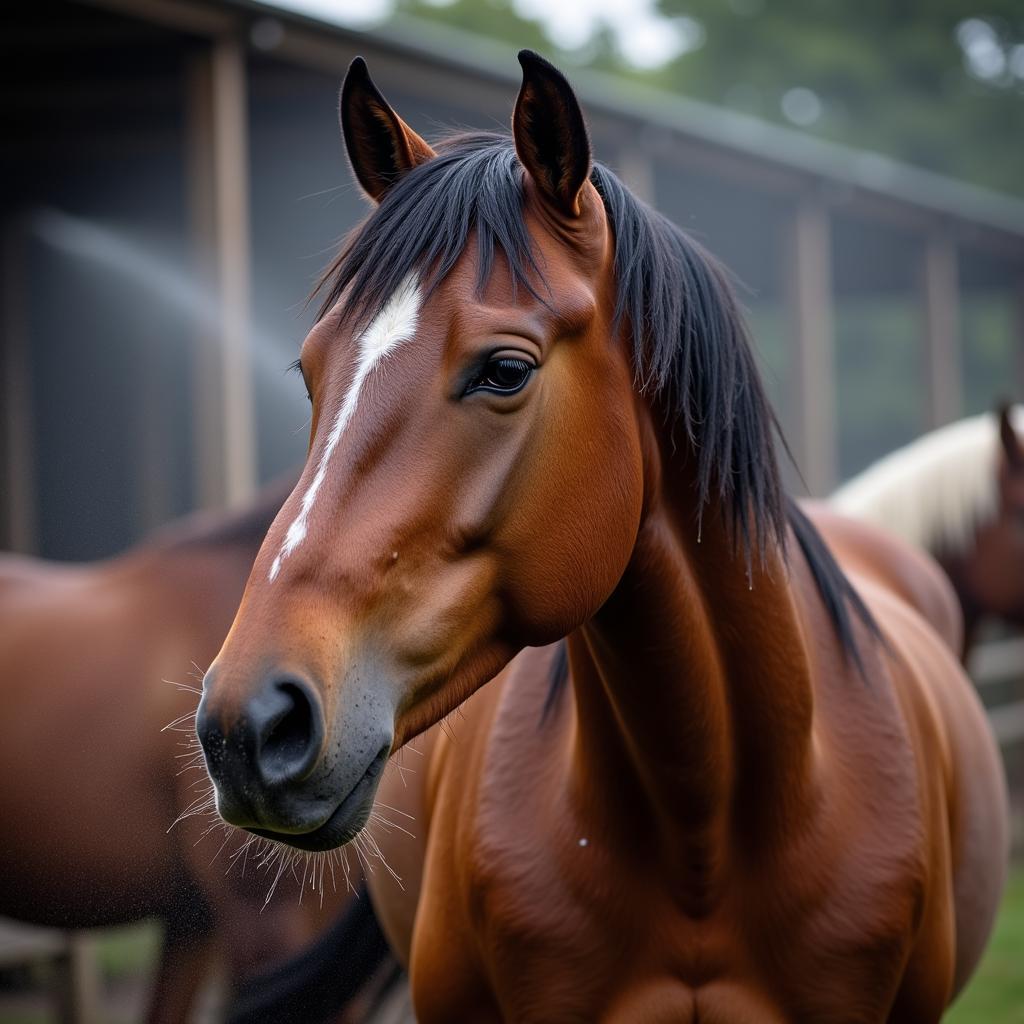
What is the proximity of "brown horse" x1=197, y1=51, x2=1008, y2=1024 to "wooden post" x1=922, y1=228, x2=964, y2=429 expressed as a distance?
6.35 metres

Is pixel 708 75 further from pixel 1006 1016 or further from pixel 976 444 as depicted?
pixel 1006 1016

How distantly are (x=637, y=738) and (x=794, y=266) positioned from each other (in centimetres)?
565

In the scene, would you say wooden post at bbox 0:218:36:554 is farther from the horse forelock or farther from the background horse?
the horse forelock

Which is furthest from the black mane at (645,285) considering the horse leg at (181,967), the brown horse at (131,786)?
the horse leg at (181,967)

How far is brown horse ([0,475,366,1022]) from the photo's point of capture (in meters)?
2.51

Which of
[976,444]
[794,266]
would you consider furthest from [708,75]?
[976,444]

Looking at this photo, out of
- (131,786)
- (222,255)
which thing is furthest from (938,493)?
(131,786)

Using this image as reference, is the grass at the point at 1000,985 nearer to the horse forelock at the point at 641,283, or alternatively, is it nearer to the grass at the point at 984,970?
the grass at the point at 984,970

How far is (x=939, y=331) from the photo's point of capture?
783cm

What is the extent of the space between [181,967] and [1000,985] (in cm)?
308

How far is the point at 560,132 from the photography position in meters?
1.31

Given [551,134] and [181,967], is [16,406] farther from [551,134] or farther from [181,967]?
[551,134]

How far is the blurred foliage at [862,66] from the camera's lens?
67.7 ft

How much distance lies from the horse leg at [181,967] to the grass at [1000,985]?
2.49m
